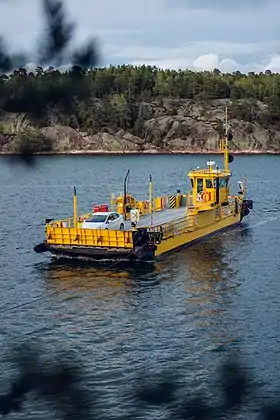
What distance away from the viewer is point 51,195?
100188 mm

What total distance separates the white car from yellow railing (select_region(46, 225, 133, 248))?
139 centimetres

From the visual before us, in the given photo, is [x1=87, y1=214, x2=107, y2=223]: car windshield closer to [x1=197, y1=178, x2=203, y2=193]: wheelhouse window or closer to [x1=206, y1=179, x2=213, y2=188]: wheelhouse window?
[x1=197, y1=178, x2=203, y2=193]: wheelhouse window

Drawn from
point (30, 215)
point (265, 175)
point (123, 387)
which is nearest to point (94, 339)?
point (123, 387)

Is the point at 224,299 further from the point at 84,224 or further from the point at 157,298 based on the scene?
the point at 84,224

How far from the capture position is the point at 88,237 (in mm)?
52375

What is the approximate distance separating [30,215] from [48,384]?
231 ft

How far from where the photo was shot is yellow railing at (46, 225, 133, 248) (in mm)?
51656

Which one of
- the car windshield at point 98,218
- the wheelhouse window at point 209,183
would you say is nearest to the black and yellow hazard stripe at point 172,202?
the wheelhouse window at point 209,183

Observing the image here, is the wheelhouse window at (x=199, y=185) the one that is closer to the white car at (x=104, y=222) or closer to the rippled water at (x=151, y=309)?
the rippled water at (x=151, y=309)

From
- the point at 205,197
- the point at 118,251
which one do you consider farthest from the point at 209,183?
the point at 118,251

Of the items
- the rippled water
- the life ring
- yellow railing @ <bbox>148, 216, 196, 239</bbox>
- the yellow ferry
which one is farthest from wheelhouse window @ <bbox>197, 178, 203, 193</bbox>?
yellow railing @ <bbox>148, 216, 196, 239</bbox>

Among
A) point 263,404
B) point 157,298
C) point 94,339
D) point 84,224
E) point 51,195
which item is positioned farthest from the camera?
point 51,195

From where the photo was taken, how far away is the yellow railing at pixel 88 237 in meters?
51.7

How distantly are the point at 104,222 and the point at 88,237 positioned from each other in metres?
2.35
